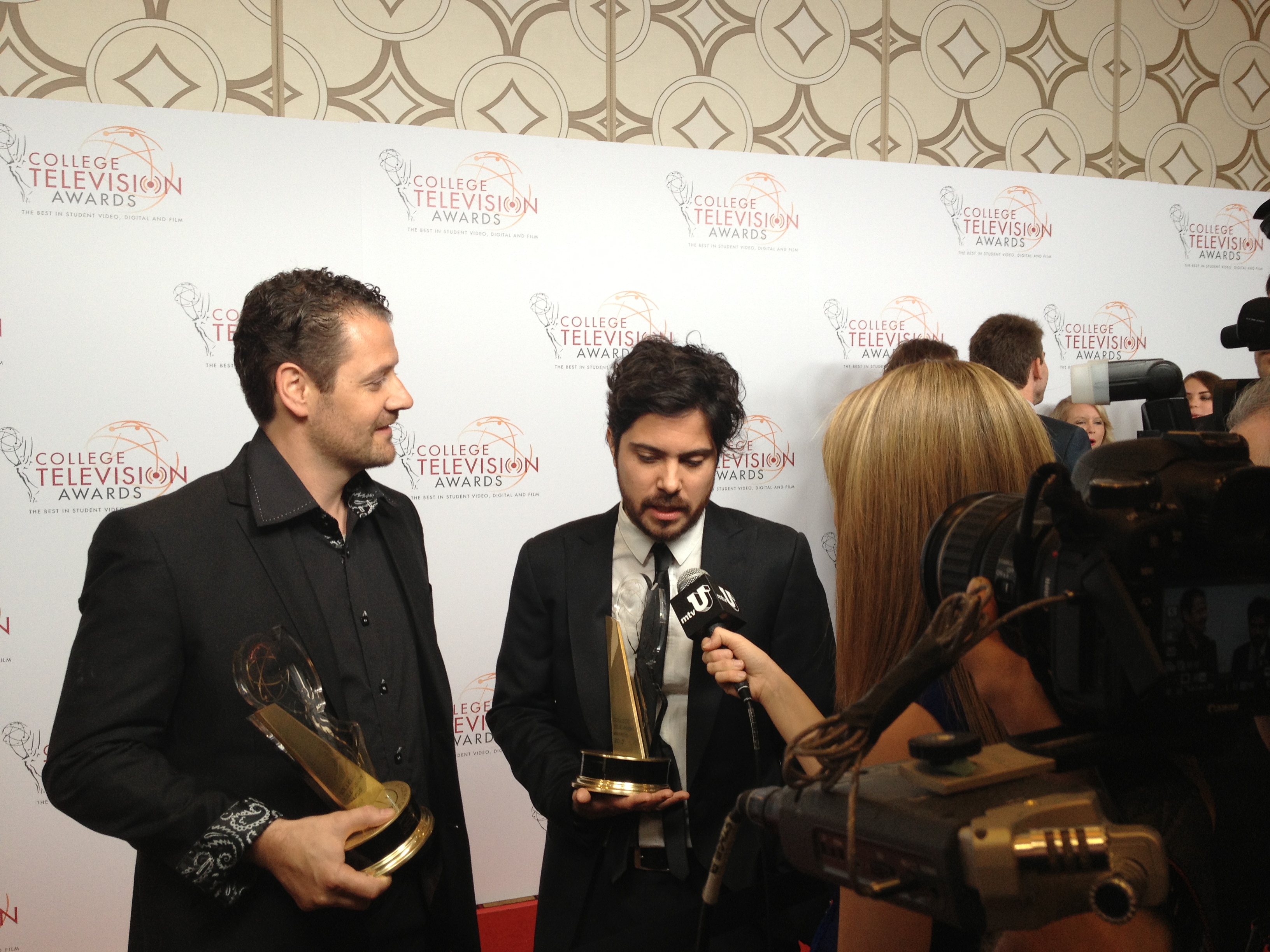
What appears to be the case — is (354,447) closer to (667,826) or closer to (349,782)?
(349,782)

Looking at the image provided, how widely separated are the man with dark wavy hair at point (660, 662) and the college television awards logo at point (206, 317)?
1370mm

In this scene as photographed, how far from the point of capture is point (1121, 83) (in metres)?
3.72

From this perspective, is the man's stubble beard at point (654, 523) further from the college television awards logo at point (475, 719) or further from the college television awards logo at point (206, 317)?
the college television awards logo at point (206, 317)

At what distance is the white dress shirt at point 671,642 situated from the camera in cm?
151

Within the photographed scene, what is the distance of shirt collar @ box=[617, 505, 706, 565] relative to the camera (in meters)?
1.68

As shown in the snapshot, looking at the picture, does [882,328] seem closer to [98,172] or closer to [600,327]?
[600,327]

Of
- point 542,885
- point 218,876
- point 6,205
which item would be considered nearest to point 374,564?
point 218,876

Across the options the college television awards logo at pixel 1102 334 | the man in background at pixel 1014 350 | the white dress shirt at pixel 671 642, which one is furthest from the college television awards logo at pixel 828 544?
the white dress shirt at pixel 671 642

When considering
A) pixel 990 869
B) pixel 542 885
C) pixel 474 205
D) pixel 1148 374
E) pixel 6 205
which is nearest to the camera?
pixel 990 869

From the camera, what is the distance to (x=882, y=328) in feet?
10.8

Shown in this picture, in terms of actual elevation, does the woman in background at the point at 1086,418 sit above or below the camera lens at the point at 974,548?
above

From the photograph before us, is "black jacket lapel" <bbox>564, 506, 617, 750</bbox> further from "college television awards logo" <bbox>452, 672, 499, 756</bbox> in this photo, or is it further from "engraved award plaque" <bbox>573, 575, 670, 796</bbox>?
"college television awards logo" <bbox>452, 672, 499, 756</bbox>

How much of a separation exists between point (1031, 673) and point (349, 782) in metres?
0.89

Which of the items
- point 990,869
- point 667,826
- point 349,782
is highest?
point 990,869
